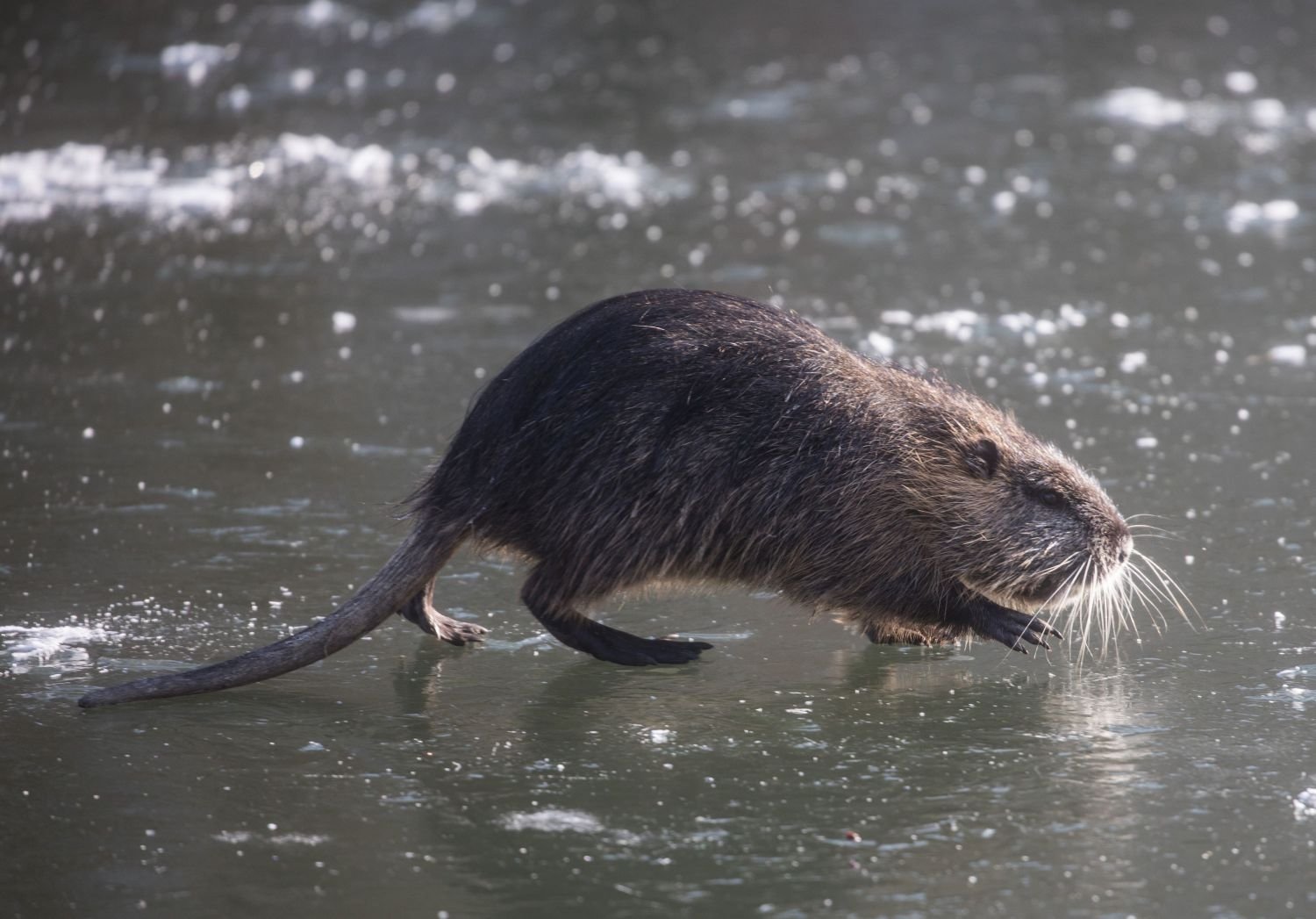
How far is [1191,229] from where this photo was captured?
7.88 m

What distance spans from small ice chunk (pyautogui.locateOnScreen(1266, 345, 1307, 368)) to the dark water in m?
0.02

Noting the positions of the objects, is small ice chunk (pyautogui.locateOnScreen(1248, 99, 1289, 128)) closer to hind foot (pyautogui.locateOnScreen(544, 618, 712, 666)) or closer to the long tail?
hind foot (pyautogui.locateOnScreen(544, 618, 712, 666))

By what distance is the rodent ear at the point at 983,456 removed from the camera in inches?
168

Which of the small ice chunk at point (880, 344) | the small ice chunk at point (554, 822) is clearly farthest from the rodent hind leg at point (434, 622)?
the small ice chunk at point (880, 344)

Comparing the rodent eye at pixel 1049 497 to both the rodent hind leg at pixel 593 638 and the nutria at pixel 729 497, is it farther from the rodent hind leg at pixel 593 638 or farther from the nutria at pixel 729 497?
the rodent hind leg at pixel 593 638

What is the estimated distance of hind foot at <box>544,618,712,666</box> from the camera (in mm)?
4062

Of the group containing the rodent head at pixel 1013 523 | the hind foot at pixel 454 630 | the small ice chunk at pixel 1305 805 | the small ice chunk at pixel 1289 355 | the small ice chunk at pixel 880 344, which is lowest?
the small ice chunk at pixel 1305 805

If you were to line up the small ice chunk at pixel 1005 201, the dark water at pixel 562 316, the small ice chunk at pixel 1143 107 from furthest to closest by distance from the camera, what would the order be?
1. the small ice chunk at pixel 1143 107
2. the small ice chunk at pixel 1005 201
3. the dark water at pixel 562 316

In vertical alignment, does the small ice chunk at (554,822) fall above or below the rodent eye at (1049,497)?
below

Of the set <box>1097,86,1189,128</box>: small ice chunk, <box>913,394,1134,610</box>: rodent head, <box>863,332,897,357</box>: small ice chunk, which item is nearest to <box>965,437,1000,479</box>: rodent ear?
<box>913,394,1134,610</box>: rodent head

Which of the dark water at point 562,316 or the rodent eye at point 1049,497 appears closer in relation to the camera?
the dark water at point 562,316

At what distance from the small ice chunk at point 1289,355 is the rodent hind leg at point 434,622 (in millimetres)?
3382

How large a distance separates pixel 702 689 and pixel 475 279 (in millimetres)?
3835

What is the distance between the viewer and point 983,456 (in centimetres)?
428
